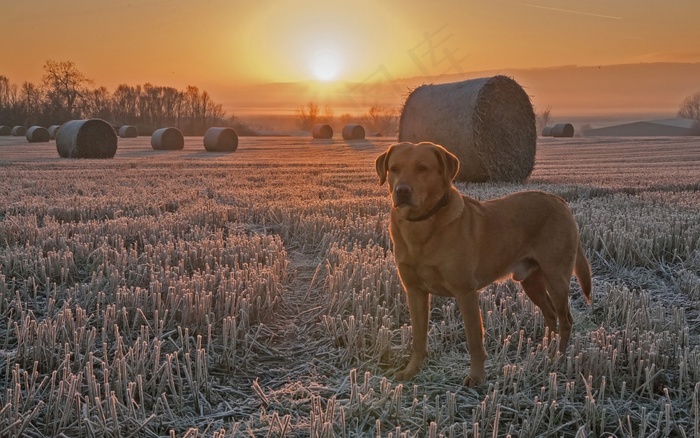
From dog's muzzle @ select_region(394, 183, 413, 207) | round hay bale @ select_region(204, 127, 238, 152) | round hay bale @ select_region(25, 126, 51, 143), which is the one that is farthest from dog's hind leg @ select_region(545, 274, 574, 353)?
round hay bale @ select_region(25, 126, 51, 143)

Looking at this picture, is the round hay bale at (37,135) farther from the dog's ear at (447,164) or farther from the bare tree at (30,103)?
the dog's ear at (447,164)

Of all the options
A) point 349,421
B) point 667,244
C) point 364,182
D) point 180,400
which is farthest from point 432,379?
point 364,182

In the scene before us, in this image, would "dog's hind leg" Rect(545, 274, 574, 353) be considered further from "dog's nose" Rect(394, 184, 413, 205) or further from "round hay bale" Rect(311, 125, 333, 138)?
"round hay bale" Rect(311, 125, 333, 138)

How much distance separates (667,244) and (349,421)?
5210mm

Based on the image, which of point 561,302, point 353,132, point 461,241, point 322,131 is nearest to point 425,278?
point 461,241

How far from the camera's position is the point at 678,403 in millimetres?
3408

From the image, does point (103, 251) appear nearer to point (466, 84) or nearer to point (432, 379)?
point (432, 379)

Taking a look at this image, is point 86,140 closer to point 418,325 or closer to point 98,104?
point 418,325

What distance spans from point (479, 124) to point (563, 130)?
41.8 meters

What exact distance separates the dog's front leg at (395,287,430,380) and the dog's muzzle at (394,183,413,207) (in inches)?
24.0

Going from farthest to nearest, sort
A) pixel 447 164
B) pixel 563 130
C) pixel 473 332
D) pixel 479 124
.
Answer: pixel 563 130 < pixel 479 124 < pixel 447 164 < pixel 473 332

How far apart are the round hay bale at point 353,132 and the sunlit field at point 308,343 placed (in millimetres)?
43033

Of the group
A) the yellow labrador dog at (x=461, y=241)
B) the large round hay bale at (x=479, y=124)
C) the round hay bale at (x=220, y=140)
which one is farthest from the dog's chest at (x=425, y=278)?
the round hay bale at (x=220, y=140)

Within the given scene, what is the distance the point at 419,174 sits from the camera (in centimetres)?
357
